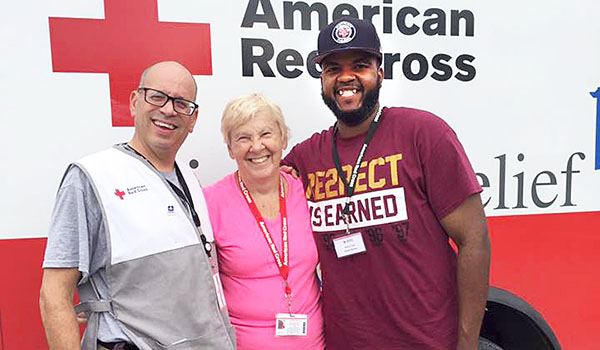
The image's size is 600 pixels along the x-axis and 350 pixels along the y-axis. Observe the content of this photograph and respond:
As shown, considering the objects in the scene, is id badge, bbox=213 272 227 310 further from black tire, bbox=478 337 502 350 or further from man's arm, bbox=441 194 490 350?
black tire, bbox=478 337 502 350

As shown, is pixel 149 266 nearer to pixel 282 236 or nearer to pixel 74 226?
pixel 74 226

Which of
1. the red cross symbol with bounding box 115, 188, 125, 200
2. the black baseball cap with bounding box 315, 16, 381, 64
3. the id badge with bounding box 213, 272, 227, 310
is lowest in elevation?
the id badge with bounding box 213, 272, 227, 310

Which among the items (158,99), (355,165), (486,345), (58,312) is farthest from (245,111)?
(486,345)

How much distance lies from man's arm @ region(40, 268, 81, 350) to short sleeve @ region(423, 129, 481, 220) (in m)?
1.03

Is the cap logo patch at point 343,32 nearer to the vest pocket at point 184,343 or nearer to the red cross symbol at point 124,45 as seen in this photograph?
the red cross symbol at point 124,45

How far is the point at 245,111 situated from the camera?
53.7 inches

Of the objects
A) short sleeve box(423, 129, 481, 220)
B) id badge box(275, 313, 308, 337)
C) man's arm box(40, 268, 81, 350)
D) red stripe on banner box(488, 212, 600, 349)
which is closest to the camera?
man's arm box(40, 268, 81, 350)

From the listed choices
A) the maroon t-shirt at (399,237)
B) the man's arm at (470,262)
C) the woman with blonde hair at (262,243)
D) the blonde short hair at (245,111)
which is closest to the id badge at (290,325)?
the woman with blonde hair at (262,243)

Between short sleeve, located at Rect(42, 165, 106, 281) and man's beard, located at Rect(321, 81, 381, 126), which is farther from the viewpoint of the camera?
man's beard, located at Rect(321, 81, 381, 126)

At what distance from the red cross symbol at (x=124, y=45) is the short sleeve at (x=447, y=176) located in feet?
2.80

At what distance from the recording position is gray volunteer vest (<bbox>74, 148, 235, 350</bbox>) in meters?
1.10

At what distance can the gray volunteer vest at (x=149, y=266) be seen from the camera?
3.62 ft

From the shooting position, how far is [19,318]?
4.71 ft

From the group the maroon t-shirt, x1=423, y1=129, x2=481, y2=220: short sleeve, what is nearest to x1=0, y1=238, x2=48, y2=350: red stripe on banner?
the maroon t-shirt
